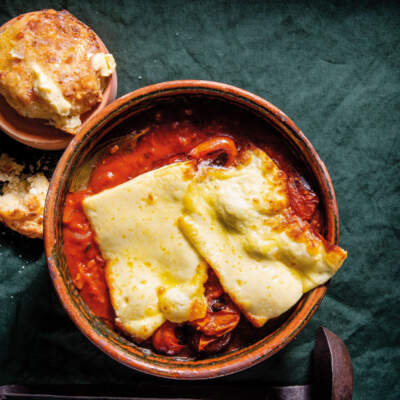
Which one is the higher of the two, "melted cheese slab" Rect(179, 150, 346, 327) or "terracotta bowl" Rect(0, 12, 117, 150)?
"terracotta bowl" Rect(0, 12, 117, 150)

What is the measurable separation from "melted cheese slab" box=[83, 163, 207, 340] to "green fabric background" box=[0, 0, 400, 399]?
2.08 feet

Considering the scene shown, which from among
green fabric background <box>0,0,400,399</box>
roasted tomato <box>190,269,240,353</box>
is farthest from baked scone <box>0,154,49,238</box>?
roasted tomato <box>190,269,240,353</box>

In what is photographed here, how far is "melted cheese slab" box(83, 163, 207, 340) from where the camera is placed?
7.30 feet

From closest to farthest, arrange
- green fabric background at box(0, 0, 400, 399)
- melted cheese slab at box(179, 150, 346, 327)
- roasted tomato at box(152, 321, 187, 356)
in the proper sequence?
1. melted cheese slab at box(179, 150, 346, 327)
2. roasted tomato at box(152, 321, 187, 356)
3. green fabric background at box(0, 0, 400, 399)

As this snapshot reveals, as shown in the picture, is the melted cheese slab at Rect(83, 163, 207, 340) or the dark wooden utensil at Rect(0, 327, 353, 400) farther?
the dark wooden utensil at Rect(0, 327, 353, 400)

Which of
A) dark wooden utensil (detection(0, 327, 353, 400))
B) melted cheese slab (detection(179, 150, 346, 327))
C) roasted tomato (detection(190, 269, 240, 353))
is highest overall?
melted cheese slab (detection(179, 150, 346, 327))

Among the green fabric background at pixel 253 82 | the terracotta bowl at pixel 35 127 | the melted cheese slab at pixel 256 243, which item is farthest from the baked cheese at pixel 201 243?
the green fabric background at pixel 253 82

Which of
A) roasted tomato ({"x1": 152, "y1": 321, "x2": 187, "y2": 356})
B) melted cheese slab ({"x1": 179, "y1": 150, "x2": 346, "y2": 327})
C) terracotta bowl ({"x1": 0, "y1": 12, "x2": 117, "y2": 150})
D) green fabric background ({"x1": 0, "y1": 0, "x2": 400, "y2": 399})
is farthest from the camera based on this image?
green fabric background ({"x1": 0, "y1": 0, "x2": 400, "y2": 399})

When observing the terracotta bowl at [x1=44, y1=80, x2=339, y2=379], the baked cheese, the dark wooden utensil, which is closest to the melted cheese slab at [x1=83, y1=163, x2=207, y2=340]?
the baked cheese

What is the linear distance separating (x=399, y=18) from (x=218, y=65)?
3.68ft

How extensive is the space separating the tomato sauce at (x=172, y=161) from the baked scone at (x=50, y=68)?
0.30m

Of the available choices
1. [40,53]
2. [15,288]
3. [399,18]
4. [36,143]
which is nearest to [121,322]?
[15,288]

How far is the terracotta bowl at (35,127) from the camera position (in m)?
2.52

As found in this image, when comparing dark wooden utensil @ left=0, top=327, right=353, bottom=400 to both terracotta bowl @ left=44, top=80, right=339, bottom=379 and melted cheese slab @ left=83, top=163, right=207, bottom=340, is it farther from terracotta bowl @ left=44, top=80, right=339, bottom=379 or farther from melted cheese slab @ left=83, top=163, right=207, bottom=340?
melted cheese slab @ left=83, top=163, right=207, bottom=340
